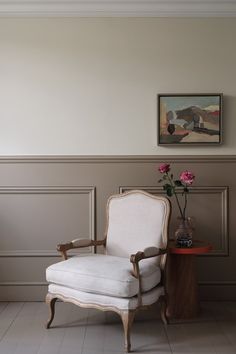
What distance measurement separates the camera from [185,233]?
3.28m

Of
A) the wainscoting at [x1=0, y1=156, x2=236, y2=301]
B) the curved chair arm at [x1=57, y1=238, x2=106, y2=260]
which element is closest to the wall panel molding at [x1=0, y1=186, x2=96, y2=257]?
the wainscoting at [x1=0, y1=156, x2=236, y2=301]

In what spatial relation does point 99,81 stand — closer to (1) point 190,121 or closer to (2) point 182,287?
(1) point 190,121

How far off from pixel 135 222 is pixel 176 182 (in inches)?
Result: 18.1

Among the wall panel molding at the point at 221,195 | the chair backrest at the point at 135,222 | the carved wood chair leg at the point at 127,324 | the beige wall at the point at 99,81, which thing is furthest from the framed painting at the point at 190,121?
the carved wood chair leg at the point at 127,324

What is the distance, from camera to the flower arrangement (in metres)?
3.29

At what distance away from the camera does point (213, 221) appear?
3676 millimetres

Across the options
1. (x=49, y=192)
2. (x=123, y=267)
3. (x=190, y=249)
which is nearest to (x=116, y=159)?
(x=49, y=192)

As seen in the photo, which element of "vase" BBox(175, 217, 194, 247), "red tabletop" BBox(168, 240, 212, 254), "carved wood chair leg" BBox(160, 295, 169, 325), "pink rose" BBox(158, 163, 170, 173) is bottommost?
"carved wood chair leg" BBox(160, 295, 169, 325)

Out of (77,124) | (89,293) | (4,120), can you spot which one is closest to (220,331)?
(89,293)

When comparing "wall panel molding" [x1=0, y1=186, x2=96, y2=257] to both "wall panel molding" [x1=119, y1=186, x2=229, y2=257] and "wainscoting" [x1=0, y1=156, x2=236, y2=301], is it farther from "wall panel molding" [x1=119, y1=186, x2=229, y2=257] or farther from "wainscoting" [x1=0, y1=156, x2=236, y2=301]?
"wall panel molding" [x1=119, y1=186, x2=229, y2=257]

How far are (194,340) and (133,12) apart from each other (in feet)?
8.61

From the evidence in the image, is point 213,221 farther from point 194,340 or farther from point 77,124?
point 77,124

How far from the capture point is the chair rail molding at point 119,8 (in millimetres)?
3602

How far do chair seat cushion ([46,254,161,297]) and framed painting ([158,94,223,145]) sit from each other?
116 centimetres
